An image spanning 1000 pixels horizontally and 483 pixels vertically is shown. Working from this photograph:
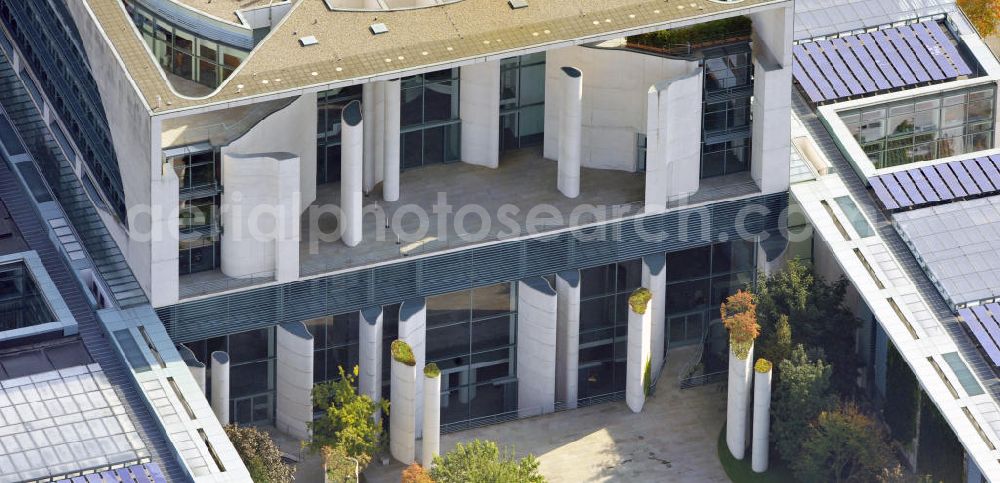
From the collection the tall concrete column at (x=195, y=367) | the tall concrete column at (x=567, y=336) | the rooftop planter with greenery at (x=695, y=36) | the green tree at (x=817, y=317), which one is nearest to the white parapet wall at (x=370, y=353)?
the tall concrete column at (x=195, y=367)

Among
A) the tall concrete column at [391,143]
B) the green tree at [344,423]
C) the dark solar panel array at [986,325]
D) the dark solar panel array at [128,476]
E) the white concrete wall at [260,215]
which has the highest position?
the tall concrete column at [391,143]

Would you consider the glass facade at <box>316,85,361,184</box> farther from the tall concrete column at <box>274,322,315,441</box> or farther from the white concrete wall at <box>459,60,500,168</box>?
the tall concrete column at <box>274,322,315,441</box>

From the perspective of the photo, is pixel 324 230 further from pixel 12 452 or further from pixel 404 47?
pixel 12 452

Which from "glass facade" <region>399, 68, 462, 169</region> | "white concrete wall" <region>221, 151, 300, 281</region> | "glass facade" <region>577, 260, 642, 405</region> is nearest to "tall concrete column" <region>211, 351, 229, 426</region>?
"white concrete wall" <region>221, 151, 300, 281</region>

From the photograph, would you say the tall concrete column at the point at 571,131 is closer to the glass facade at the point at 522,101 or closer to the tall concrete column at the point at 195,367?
the glass facade at the point at 522,101

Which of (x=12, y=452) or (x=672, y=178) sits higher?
(x=672, y=178)

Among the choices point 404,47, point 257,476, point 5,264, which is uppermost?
point 404,47

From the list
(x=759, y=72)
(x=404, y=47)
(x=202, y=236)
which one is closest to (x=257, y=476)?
(x=202, y=236)
